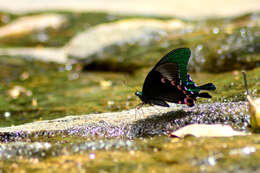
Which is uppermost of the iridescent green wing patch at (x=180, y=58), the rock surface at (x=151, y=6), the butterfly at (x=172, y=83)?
the rock surface at (x=151, y=6)

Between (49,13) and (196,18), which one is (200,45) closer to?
(196,18)

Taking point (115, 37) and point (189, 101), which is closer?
point (189, 101)

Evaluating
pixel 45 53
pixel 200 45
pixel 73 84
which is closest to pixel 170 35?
pixel 200 45

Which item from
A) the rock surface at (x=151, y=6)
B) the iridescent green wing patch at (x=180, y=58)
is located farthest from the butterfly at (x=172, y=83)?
the rock surface at (x=151, y=6)

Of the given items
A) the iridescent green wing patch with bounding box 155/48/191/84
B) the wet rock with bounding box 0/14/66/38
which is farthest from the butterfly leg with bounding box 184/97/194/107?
the wet rock with bounding box 0/14/66/38

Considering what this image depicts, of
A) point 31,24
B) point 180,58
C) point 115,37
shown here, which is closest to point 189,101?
point 180,58

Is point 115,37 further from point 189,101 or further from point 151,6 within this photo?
point 151,6

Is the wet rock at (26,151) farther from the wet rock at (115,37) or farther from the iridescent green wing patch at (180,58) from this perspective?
the wet rock at (115,37)
